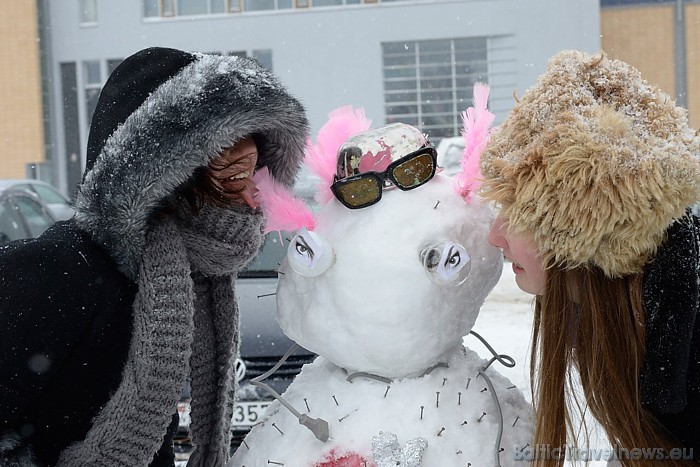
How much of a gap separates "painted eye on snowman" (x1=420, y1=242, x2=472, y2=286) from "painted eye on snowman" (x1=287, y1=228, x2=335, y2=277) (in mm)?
221

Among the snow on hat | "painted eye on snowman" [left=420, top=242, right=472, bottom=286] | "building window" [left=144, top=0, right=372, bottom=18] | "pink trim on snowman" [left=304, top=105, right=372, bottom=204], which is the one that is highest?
"building window" [left=144, top=0, right=372, bottom=18]

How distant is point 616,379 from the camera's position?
1594 mm

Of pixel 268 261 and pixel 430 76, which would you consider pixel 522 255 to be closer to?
pixel 268 261

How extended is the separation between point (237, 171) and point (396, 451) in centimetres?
76

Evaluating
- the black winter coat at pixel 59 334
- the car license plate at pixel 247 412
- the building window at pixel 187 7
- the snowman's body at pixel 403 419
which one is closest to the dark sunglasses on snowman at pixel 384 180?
the snowman's body at pixel 403 419

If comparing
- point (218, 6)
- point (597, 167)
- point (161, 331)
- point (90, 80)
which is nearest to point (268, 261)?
point (161, 331)

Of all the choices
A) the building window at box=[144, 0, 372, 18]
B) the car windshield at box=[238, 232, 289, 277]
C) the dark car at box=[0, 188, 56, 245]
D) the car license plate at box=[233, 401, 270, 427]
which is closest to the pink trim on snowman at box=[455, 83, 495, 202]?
the car license plate at box=[233, 401, 270, 427]

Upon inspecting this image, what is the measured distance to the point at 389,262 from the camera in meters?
1.82

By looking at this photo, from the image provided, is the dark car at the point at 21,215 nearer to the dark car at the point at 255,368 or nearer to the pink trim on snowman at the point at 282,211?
the dark car at the point at 255,368

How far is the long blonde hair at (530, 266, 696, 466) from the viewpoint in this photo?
158 cm

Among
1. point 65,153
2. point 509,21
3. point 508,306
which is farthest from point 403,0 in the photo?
point 508,306

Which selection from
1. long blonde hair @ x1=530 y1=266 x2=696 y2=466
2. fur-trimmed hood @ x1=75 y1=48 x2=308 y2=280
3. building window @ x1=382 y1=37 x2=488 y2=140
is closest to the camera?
long blonde hair @ x1=530 y1=266 x2=696 y2=466

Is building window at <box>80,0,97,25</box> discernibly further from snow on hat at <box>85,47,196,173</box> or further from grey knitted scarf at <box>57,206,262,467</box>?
grey knitted scarf at <box>57,206,262,467</box>

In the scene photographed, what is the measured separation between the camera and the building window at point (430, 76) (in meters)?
21.2
